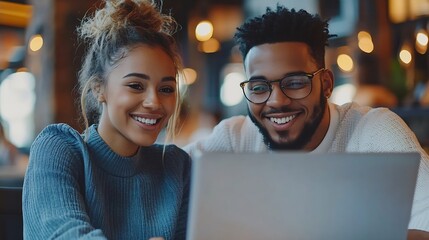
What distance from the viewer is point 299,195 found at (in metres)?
0.97

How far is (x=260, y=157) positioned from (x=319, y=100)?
795 mm

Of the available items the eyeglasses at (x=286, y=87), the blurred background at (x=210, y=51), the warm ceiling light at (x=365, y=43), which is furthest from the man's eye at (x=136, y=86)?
the warm ceiling light at (x=365, y=43)

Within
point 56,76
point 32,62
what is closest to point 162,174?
point 56,76

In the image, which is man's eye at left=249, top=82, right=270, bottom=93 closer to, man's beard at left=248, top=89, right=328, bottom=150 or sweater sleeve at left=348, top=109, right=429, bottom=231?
man's beard at left=248, top=89, right=328, bottom=150

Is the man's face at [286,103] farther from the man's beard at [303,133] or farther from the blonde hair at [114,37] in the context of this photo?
the blonde hair at [114,37]

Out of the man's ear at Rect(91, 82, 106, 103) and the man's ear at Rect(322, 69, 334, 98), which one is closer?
the man's ear at Rect(91, 82, 106, 103)

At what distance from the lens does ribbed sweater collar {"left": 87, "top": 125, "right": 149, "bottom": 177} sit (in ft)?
4.54

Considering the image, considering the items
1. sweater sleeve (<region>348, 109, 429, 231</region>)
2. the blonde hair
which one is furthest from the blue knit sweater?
sweater sleeve (<region>348, 109, 429, 231</region>)

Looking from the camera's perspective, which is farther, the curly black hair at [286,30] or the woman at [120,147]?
the curly black hair at [286,30]

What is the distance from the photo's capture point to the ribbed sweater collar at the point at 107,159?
54.5 inches

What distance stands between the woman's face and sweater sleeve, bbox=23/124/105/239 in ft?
0.33

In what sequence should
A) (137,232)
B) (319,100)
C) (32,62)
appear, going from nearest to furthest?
(137,232) → (319,100) → (32,62)

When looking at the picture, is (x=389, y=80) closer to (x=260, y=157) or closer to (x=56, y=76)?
(x=56, y=76)

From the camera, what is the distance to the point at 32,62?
5.18m
